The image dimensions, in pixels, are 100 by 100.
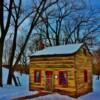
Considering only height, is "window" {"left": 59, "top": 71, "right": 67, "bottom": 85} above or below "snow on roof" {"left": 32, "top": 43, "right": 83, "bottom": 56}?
below

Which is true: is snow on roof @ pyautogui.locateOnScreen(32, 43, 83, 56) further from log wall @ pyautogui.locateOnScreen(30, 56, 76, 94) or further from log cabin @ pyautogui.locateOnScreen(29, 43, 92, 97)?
log wall @ pyautogui.locateOnScreen(30, 56, 76, 94)

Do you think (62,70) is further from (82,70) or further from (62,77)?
(82,70)

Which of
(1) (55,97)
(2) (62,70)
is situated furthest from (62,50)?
(1) (55,97)

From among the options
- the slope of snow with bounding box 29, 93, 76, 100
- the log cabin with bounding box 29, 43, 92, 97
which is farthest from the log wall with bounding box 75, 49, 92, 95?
A: the slope of snow with bounding box 29, 93, 76, 100

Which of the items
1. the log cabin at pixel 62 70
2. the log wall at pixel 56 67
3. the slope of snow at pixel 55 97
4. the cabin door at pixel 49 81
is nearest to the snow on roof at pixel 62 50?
the log cabin at pixel 62 70

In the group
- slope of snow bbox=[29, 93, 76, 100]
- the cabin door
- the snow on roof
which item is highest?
the snow on roof

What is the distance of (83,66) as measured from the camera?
78.2 ft

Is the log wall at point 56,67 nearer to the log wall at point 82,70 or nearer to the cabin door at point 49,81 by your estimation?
the cabin door at point 49,81

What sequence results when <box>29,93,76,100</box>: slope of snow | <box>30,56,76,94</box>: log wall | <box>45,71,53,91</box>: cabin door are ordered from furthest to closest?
<box>45,71,53,91</box>: cabin door < <box>30,56,76,94</box>: log wall < <box>29,93,76,100</box>: slope of snow

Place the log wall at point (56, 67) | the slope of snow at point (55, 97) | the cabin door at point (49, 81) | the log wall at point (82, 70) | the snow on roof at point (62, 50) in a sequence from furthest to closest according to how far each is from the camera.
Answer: the cabin door at point (49, 81) → the snow on roof at point (62, 50) → the log wall at point (82, 70) → the log wall at point (56, 67) → the slope of snow at point (55, 97)

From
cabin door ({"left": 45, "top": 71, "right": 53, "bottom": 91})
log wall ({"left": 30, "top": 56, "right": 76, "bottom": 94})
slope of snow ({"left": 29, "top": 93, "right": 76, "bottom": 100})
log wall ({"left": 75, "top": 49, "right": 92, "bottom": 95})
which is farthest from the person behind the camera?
cabin door ({"left": 45, "top": 71, "right": 53, "bottom": 91})

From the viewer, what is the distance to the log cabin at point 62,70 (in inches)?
868

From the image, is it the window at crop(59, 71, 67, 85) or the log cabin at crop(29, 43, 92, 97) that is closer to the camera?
the log cabin at crop(29, 43, 92, 97)

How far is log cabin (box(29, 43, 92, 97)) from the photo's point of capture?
868 inches
